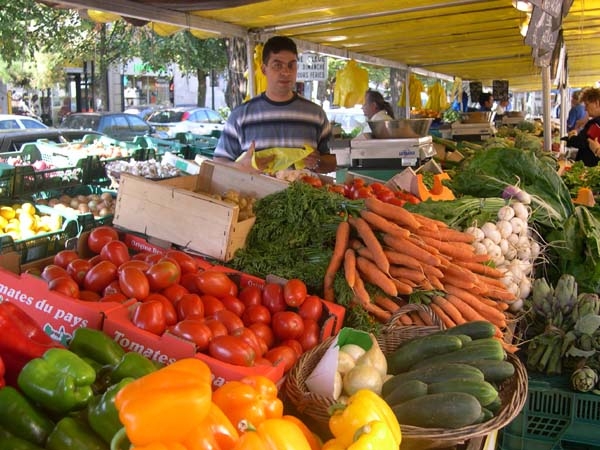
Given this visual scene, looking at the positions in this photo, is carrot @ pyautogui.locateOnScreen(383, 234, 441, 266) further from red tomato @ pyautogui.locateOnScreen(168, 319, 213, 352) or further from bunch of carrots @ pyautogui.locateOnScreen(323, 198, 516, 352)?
red tomato @ pyautogui.locateOnScreen(168, 319, 213, 352)

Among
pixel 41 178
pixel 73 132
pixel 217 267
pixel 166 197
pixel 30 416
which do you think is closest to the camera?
pixel 30 416

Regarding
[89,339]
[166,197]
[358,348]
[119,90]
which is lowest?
[358,348]

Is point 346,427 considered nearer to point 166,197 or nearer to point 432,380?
point 432,380

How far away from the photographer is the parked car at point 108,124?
1688 centimetres

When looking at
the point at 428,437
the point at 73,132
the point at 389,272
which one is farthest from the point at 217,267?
the point at 73,132

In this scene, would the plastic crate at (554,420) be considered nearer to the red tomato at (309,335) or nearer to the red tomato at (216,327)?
→ the red tomato at (309,335)

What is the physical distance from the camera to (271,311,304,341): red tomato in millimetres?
2453

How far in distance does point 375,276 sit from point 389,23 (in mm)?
5478

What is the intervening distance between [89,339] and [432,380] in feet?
3.91

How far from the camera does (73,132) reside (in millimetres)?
13766

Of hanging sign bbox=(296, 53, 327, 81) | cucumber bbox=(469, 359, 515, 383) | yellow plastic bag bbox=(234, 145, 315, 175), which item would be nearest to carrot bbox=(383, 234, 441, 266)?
cucumber bbox=(469, 359, 515, 383)

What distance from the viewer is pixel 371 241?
302 cm

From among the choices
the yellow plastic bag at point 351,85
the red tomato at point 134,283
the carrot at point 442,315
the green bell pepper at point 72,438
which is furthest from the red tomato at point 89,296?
the yellow plastic bag at point 351,85

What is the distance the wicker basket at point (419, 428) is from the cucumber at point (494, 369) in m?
0.06
